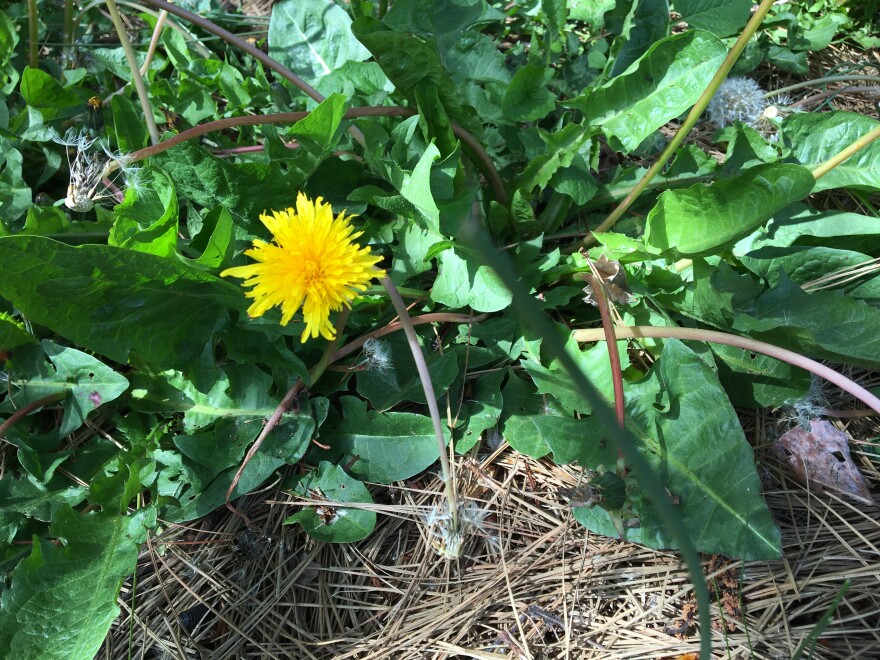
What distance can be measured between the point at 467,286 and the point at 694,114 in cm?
69

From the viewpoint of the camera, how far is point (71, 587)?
5.20ft

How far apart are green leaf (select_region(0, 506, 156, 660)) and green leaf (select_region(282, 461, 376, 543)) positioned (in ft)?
1.32

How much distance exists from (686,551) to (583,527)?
3.18 ft

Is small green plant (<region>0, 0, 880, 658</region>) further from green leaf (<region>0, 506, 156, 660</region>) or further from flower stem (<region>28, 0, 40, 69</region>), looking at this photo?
flower stem (<region>28, 0, 40, 69</region>)

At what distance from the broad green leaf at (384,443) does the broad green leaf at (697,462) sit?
43 cm

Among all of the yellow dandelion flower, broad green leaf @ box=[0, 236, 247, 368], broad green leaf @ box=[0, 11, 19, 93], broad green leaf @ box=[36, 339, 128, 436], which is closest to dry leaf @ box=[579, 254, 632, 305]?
the yellow dandelion flower

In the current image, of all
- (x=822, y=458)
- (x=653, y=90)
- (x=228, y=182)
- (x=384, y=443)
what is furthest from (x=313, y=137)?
(x=822, y=458)

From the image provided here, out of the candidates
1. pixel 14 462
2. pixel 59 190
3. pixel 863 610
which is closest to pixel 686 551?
pixel 863 610

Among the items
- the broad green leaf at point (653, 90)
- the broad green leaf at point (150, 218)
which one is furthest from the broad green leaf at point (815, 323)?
the broad green leaf at point (150, 218)

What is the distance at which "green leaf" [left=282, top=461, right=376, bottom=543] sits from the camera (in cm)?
161

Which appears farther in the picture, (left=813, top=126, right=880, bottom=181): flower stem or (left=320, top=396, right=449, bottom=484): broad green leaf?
(left=320, top=396, right=449, bottom=484): broad green leaf

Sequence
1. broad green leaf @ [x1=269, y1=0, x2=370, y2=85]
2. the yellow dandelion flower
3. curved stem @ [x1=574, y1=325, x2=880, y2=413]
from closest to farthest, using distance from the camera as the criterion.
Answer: the yellow dandelion flower, curved stem @ [x1=574, y1=325, x2=880, y2=413], broad green leaf @ [x1=269, y1=0, x2=370, y2=85]

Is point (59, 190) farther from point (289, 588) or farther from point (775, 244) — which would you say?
point (775, 244)

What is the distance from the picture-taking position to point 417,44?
1.55m
